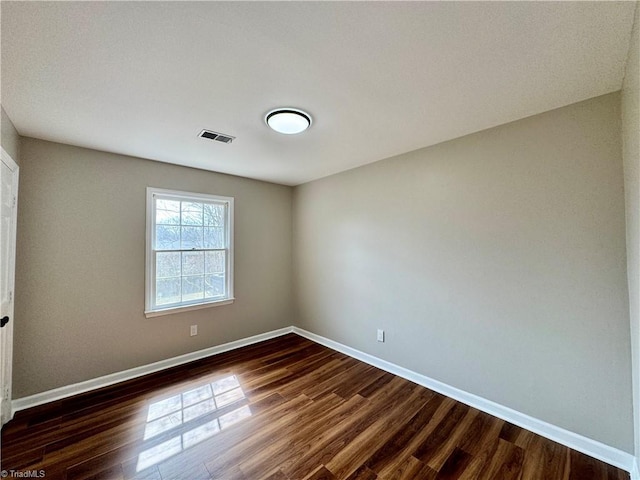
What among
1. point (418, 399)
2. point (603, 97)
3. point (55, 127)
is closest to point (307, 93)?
point (603, 97)

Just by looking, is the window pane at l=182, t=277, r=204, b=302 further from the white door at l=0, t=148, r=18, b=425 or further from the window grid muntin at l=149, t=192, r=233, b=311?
the white door at l=0, t=148, r=18, b=425

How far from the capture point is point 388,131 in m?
2.34

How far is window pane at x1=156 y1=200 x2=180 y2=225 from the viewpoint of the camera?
3.12 meters

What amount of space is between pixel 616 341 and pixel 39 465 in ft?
12.9

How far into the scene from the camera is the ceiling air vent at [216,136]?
92.4 inches

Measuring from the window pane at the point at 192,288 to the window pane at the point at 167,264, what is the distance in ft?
0.50

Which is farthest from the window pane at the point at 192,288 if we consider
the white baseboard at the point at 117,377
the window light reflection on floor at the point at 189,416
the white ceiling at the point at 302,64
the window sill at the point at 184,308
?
the white ceiling at the point at 302,64

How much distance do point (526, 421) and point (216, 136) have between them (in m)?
3.58

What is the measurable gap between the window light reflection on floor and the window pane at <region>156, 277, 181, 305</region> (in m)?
1.12

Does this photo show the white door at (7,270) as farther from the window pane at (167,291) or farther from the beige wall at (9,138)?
the window pane at (167,291)

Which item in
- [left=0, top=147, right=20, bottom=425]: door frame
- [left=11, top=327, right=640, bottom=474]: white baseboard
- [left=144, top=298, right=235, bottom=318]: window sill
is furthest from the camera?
[left=144, top=298, right=235, bottom=318]: window sill
